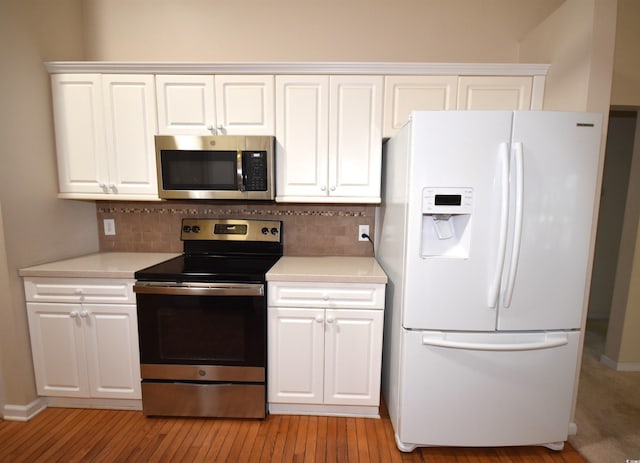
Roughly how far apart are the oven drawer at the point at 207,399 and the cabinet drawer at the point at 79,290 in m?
0.57

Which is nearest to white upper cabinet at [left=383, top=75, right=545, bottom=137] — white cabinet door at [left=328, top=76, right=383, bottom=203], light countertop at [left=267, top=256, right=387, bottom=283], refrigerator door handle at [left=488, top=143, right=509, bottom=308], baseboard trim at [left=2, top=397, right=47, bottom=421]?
white cabinet door at [left=328, top=76, right=383, bottom=203]

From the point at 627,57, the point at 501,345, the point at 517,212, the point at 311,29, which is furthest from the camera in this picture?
the point at 311,29

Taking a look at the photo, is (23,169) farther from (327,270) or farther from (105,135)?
(327,270)

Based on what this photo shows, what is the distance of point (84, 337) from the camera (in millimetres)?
1729

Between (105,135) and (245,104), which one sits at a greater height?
(245,104)

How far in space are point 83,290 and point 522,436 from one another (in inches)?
105

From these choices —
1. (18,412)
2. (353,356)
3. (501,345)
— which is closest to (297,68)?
(353,356)

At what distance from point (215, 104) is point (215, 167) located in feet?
1.40

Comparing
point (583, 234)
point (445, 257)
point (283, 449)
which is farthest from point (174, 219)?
point (583, 234)

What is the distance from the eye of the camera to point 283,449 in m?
1.55

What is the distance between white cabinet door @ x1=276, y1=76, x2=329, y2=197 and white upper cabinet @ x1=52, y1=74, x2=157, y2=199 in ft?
2.87

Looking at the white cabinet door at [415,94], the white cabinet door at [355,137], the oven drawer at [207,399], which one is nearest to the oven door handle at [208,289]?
the oven drawer at [207,399]

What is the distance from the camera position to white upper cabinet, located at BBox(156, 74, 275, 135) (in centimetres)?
182

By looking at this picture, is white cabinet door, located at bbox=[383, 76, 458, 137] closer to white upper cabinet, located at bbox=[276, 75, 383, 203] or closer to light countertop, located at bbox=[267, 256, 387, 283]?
white upper cabinet, located at bbox=[276, 75, 383, 203]
